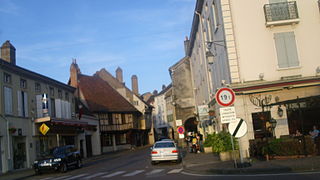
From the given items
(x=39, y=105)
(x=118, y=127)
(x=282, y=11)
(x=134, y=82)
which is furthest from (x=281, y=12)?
(x=134, y=82)

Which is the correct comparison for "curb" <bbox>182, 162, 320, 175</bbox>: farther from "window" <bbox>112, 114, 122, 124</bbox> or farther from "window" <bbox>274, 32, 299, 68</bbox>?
"window" <bbox>112, 114, 122, 124</bbox>

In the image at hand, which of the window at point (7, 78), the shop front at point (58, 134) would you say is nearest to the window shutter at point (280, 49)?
the shop front at point (58, 134)

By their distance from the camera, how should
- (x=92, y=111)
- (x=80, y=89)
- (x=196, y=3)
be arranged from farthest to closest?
(x=80, y=89)
(x=92, y=111)
(x=196, y=3)

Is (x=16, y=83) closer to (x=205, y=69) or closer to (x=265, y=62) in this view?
(x=205, y=69)

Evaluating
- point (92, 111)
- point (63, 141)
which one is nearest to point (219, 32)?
point (63, 141)

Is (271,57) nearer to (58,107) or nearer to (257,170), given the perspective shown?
(257,170)

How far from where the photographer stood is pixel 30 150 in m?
27.3

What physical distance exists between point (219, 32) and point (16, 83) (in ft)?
49.5

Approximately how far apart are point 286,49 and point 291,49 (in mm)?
267

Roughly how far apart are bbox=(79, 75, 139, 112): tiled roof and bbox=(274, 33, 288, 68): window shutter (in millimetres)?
31835

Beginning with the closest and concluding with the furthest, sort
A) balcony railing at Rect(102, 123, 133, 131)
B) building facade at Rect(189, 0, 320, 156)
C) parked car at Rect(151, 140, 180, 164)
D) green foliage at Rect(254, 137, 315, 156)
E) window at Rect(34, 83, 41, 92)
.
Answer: green foliage at Rect(254, 137, 315, 156), building facade at Rect(189, 0, 320, 156), parked car at Rect(151, 140, 180, 164), window at Rect(34, 83, 41, 92), balcony railing at Rect(102, 123, 133, 131)

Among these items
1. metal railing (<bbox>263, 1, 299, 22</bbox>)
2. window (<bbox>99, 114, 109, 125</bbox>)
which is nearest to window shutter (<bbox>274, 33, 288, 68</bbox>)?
metal railing (<bbox>263, 1, 299, 22</bbox>)

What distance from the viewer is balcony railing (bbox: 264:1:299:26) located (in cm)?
1966

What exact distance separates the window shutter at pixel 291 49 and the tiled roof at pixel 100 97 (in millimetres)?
32144
